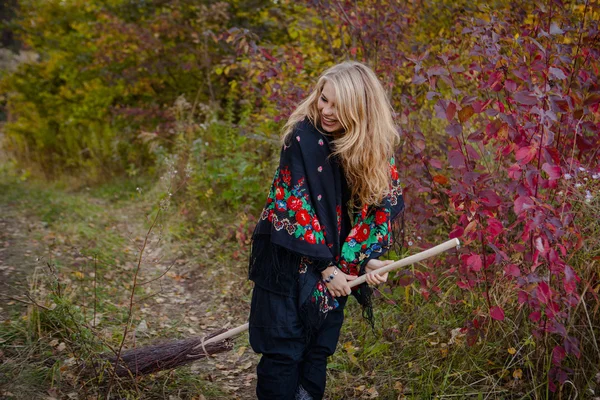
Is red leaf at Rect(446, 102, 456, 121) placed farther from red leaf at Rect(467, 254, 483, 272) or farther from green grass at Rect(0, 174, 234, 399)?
green grass at Rect(0, 174, 234, 399)

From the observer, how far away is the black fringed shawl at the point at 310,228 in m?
2.33

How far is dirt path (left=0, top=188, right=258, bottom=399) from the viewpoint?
3568mm

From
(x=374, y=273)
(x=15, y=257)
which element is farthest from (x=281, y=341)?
(x=15, y=257)

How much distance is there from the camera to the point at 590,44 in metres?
2.71

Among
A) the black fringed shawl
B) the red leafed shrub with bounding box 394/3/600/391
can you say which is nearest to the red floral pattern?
the black fringed shawl

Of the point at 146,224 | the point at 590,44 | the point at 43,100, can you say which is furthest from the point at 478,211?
the point at 43,100

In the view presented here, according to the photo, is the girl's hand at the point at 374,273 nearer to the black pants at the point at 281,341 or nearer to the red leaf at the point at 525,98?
the black pants at the point at 281,341

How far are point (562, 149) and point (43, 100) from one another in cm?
936

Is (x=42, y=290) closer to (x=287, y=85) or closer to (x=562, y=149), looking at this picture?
(x=287, y=85)

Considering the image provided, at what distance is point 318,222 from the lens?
238 centimetres

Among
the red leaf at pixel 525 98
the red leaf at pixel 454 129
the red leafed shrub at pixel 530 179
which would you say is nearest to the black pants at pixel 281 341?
the red leafed shrub at pixel 530 179

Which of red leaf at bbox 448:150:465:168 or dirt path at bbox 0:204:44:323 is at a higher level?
red leaf at bbox 448:150:465:168

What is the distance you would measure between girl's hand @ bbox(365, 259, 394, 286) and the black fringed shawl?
3 centimetres

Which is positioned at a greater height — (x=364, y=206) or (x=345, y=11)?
(x=345, y=11)
